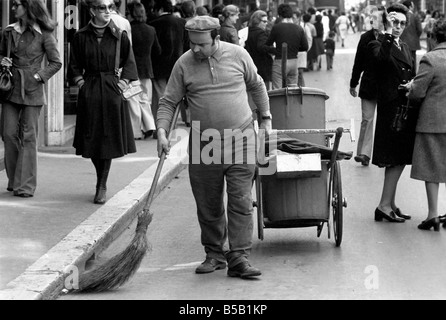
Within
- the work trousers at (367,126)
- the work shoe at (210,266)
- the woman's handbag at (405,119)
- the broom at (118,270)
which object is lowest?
the work trousers at (367,126)

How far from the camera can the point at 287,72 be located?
19.1 m

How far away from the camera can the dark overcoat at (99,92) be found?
1048 cm

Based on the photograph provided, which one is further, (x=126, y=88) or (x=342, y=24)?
(x=342, y=24)

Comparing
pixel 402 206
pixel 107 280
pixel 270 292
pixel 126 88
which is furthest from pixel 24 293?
pixel 402 206

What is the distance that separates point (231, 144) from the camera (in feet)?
26.3

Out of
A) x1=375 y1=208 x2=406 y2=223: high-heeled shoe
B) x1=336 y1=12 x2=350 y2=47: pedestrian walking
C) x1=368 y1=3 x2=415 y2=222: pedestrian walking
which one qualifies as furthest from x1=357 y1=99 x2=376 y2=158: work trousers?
x1=336 y1=12 x2=350 y2=47: pedestrian walking

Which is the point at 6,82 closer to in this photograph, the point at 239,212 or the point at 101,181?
the point at 101,181

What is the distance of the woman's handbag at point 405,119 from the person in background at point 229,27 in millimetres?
8951

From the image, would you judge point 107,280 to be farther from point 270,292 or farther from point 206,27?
point 206,27

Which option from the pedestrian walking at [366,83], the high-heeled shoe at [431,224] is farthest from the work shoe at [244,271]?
the pedestrian walking at [366,83]

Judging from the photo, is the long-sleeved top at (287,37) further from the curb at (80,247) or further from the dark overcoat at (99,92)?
the dark overcoat at (99,92)

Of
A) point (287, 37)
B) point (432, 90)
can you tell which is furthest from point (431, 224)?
point (287, 37)

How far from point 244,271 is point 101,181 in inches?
121
